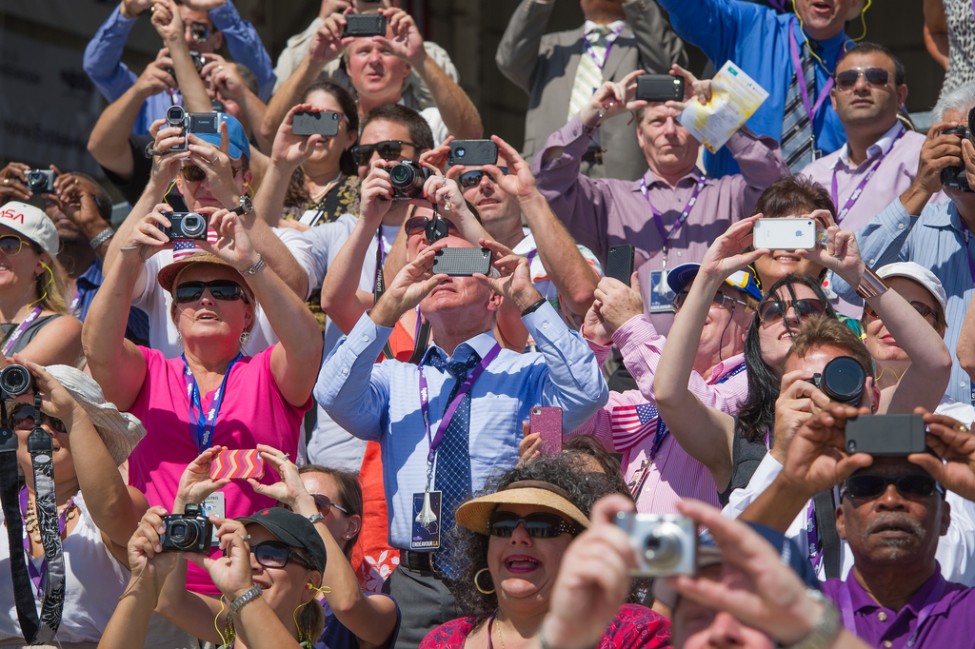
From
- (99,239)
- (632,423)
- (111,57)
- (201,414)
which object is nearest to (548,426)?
(632,423)

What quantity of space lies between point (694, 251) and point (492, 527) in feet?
8.54

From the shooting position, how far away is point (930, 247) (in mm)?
6230

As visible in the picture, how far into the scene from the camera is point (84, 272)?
24.4ft

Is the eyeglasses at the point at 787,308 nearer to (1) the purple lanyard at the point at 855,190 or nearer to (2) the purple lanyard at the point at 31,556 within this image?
(1) the purple lanyard at the point at 855,190

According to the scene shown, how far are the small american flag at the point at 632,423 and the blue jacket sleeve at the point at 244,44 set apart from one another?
12.6ft

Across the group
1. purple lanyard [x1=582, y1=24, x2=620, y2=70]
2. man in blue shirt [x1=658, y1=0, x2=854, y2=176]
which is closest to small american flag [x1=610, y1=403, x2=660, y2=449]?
man in blue shirt [x1=658, y1=0, x2=854, y2=176]

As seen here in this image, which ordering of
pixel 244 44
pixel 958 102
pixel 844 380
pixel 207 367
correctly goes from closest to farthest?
1. pixel 844 380
2. pixel 207 367
3. pixel 958 102
4. pixel 244 44

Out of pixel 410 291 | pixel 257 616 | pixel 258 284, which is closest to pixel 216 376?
pixel 258 284

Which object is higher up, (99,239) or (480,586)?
(480,586)

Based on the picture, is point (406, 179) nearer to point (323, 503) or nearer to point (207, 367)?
point (207, 367)

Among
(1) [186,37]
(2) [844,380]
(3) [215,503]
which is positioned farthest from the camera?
(1) [186,37]

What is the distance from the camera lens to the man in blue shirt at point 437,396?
17.3ft

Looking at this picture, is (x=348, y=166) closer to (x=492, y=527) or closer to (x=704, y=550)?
(x=492, y=527)

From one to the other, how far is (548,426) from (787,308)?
87 cm
